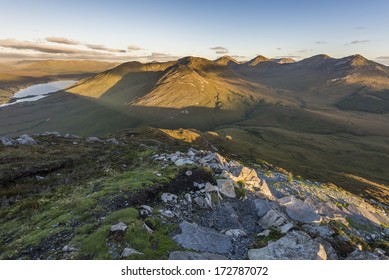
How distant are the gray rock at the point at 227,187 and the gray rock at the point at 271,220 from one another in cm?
363

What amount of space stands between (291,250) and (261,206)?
5.54 metres

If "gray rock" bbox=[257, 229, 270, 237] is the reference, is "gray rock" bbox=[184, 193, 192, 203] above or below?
below

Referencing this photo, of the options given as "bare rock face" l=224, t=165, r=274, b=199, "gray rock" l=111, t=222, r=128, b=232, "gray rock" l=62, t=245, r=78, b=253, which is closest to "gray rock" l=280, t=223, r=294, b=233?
"bare rock face" l=224, t=165, r=274, b=199

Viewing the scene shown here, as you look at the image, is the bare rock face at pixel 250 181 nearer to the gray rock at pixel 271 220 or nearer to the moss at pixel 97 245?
the gray rock at pixel 271 220

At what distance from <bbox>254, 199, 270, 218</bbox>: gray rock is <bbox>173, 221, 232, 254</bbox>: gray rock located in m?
4.45

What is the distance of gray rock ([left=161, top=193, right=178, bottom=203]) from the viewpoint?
798 inches

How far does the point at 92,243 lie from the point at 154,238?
3220 millimetres

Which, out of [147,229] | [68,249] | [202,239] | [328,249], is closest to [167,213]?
[147,229]

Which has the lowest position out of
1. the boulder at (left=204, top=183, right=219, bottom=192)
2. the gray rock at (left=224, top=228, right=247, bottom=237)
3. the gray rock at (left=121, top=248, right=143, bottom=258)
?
the gray rock at (left=224, top=228, right=247, bottom=237)

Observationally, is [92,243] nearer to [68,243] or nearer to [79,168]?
[68,243]

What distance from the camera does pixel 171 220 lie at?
17641 mm

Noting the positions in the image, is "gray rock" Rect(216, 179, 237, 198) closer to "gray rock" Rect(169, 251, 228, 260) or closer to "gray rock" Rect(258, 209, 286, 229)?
"gray rock" Rect(258, 209, 286, 229)

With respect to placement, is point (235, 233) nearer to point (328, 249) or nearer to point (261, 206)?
point (261, 206)
